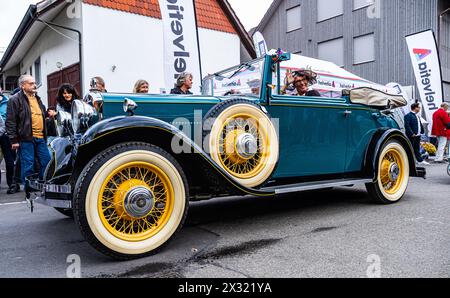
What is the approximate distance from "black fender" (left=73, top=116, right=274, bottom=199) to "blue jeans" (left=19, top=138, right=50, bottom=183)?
2.53m

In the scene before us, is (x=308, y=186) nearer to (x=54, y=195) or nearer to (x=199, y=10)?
(x=54, y=195)

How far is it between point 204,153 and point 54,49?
407 inches

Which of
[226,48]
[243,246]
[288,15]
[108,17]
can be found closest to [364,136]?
[243,246]

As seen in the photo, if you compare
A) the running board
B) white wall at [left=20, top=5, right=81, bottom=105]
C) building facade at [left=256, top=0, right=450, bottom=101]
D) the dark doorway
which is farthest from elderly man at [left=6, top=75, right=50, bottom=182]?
building facade at [left=256, top=0, right=450, bottom=101]

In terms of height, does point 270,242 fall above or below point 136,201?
below

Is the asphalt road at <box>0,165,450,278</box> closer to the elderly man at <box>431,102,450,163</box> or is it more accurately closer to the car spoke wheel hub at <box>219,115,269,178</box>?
the car spoke wheel hub at <box>219,115,269,178</box>

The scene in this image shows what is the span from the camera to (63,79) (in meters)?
11.0

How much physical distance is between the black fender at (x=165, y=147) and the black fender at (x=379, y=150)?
1.66m

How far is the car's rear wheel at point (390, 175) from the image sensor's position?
448cm

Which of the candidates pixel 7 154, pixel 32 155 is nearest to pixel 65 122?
pixel 32 155

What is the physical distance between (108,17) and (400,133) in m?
8.19

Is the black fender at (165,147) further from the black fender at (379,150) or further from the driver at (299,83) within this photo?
the black fender at (379,150)

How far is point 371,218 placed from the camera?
12.6 ft
